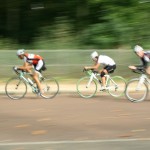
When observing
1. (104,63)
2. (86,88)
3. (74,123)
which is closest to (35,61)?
(86,88)

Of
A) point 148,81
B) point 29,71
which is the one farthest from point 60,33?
point 148,81

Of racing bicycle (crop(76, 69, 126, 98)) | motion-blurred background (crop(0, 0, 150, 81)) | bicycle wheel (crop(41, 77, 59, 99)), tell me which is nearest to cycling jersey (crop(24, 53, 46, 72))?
bicycle wheel (crop(41, 77, 59, 99))

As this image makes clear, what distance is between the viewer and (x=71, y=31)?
20.2 meters

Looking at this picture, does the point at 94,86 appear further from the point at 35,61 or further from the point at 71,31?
the point at 71,31

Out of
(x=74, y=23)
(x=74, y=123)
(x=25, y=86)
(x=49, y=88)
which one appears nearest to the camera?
(x=74, y=123)

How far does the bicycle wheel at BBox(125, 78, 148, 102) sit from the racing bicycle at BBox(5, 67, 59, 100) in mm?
2202

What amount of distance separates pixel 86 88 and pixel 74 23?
6.14 meters

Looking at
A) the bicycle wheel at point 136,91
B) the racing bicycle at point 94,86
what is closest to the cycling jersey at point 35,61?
the racing bicycle at point 94,86

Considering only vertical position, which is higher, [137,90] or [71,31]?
[71,31]

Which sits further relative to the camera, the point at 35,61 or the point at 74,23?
the point at 74,23

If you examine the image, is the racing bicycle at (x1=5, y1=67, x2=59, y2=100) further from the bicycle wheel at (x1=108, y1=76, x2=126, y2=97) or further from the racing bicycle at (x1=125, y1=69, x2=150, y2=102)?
the racing bicycle at (x1=125, y1=69, x2=150, y2=102)

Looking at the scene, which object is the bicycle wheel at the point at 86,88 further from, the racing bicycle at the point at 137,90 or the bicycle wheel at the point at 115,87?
the racing bicycle at the point at 137,90

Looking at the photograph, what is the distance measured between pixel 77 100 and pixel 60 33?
6.12 m

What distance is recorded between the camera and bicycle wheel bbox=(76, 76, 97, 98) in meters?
14.8
